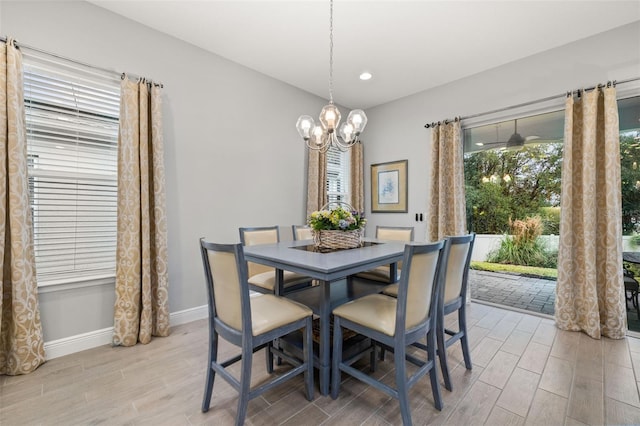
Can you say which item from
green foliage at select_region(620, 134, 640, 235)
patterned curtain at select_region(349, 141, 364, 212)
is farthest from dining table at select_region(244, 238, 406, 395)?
green foliage at select_region(620, 134, 640, 235)

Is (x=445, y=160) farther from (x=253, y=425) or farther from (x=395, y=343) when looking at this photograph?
(x=253, y=425)

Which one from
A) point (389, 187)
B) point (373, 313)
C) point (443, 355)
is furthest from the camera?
point (389, 187)

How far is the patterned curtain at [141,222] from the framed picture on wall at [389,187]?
3127mm

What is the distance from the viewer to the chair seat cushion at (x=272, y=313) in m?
1.58

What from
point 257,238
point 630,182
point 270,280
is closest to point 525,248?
point 630,182

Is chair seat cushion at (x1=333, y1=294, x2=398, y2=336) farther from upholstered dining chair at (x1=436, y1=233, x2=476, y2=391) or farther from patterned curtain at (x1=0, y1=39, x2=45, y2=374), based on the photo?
patterned curtain at (x1=0, y1=39, x2=45, y2=374)

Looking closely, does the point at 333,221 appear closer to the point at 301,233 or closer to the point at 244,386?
the point at 301,233

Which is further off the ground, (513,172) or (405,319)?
(513,172)

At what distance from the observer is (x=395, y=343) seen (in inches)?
60.4

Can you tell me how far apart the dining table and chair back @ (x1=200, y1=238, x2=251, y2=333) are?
0.35 m

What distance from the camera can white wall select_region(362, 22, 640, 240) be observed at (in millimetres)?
2693

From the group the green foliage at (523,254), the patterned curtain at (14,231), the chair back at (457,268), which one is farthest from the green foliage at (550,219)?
the patterned curtain at (14,231)

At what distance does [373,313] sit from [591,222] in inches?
97.9

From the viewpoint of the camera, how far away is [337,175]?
4.73 metres
